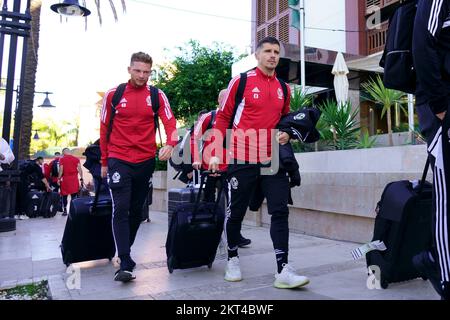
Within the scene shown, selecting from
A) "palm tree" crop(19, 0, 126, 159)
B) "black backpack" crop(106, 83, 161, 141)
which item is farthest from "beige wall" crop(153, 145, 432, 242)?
"palm tree" crop(19, 0, 126, 159)

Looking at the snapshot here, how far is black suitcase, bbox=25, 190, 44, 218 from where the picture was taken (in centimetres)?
1059

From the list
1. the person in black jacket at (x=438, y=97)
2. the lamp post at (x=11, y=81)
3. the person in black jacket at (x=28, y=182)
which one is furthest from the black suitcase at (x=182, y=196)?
the person in black jacket at (x=28, y=182)

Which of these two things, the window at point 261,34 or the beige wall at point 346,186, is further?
the window at point 261,34

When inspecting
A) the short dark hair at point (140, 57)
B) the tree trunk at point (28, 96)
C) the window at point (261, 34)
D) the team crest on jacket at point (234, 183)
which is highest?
the window at point (261, 34)

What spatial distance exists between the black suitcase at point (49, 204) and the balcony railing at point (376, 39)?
11645mm

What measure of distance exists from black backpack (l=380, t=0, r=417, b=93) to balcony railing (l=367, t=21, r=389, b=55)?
1346 cm

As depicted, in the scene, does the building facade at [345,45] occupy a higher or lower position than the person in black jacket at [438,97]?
higher

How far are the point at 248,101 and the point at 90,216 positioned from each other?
1.83 m

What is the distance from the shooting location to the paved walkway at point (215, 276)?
3.04m

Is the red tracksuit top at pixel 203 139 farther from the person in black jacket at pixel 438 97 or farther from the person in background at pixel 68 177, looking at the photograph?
the person in background at pixel 68 177

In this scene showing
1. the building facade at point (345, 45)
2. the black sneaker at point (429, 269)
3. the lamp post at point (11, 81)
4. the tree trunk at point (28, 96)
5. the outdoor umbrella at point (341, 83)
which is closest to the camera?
the black sneaker at point (429, 269)

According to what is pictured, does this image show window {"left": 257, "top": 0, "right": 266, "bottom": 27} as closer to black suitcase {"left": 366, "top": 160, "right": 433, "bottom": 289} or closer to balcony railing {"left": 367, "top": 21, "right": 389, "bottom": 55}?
balcony railing {"left": 367, "top": 21, "right": 389, "bottom": 55}

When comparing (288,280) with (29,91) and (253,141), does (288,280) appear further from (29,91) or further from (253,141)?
(29,91)

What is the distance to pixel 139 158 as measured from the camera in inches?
150
